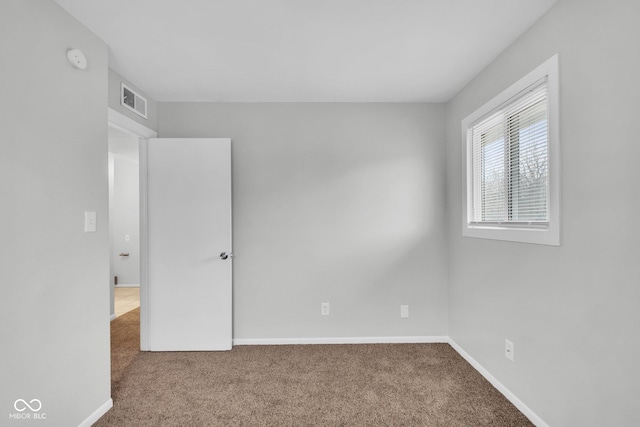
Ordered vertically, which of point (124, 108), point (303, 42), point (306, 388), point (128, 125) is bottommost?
point (306, 388)

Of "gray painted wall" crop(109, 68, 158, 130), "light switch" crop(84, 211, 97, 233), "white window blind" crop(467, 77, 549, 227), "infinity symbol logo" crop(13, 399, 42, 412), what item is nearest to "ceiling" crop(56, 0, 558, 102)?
"gray painted wall" crop(109, 68, 158, 130)

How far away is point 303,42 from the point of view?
6.93 feet

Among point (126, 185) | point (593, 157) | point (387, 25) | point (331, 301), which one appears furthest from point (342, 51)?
point (126, 185)

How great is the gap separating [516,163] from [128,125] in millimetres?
3030

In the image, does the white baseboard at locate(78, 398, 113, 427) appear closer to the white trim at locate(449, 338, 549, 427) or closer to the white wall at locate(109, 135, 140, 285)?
the white trim at locate(449, 338, 549, 427)

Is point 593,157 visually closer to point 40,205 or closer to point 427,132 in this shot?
point 427,132

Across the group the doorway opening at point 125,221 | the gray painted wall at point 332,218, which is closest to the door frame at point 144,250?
the gray painted wall at point 332,218

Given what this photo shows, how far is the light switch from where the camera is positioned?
1.90 m

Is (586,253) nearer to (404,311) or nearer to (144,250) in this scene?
(404,311)

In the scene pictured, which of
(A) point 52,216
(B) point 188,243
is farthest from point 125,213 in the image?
(A) point 52,216

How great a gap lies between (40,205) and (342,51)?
2.03 metres

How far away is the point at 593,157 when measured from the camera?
4.99 feet

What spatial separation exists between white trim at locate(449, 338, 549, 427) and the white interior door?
7.08ft

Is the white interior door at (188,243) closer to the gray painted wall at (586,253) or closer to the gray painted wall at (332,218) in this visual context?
the gray painted wall at (332,218)
